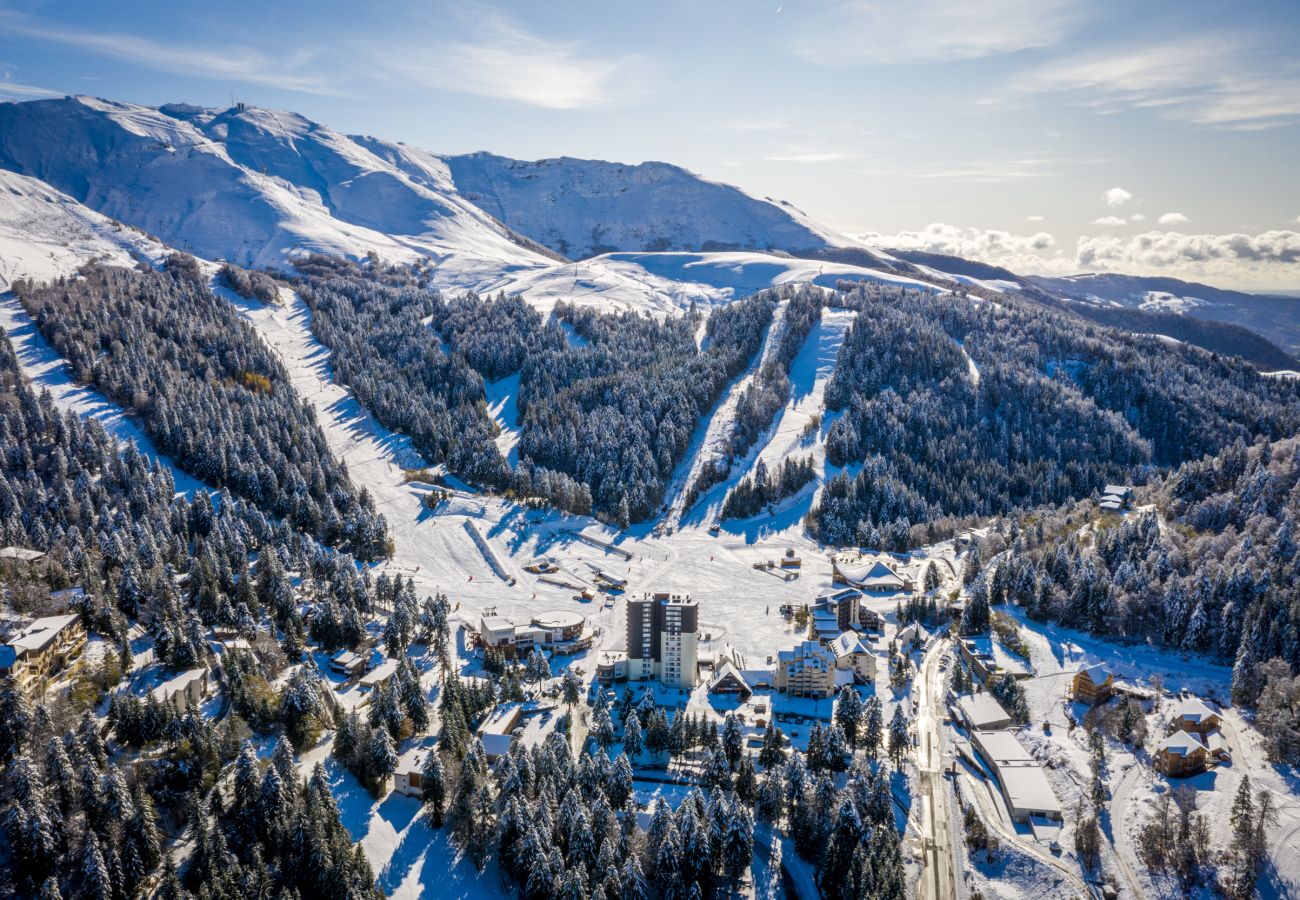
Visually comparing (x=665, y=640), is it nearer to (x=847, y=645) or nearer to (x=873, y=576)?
(x=847, y=645)

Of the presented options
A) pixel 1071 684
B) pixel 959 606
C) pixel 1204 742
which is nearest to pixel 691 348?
pixel 959 606

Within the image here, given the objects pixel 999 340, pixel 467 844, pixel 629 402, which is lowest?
pixel 467 844

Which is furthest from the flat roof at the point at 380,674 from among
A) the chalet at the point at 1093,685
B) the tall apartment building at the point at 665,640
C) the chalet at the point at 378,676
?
the chalet at the point at 1093,685

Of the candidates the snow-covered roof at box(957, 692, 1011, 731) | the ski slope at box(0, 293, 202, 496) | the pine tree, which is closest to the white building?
the snow-covered roof at box(957, 692, 1011, 731)

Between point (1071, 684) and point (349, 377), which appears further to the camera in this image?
point (349, 377)

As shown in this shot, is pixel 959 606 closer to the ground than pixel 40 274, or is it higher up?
closer to the ground

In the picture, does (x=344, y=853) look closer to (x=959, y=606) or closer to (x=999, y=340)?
(x=959, y=606)

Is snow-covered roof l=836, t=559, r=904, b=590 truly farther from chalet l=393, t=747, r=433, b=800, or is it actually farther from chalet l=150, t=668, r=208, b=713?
chalet l=150, t=668, r=208, b=713
